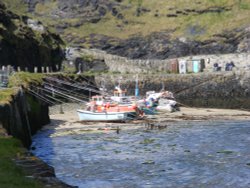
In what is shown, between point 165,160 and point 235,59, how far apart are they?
68801mm

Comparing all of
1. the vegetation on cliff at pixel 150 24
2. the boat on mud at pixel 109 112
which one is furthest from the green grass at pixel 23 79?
the vegetation on cliff at pixel 150 24

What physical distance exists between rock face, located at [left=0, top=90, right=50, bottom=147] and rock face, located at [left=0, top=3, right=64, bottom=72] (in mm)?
25177

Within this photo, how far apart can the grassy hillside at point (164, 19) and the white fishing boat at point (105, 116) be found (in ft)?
318

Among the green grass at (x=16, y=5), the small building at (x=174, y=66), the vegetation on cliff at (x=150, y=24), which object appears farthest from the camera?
the green grass at (x=16, y=5)

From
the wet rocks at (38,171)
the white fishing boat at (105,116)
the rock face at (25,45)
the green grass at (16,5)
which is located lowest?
the white fishing boat at (105,116)

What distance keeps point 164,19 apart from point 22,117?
130 metres

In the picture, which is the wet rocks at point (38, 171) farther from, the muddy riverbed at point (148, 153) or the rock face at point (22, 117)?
the rock face at point (22, 117)

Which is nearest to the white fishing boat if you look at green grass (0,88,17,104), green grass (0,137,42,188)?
green grass (0,88,17,104)

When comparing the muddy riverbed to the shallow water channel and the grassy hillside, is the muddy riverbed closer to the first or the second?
the shallow water channel

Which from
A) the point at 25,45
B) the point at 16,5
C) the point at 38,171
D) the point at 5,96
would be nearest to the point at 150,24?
the point at 16,5

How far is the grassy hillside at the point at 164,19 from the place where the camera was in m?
152

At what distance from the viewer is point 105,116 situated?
5206 cm

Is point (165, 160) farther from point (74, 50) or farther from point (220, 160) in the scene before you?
point (74, 50)

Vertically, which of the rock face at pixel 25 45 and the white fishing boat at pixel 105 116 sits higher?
the rock face at pixel 25 45
